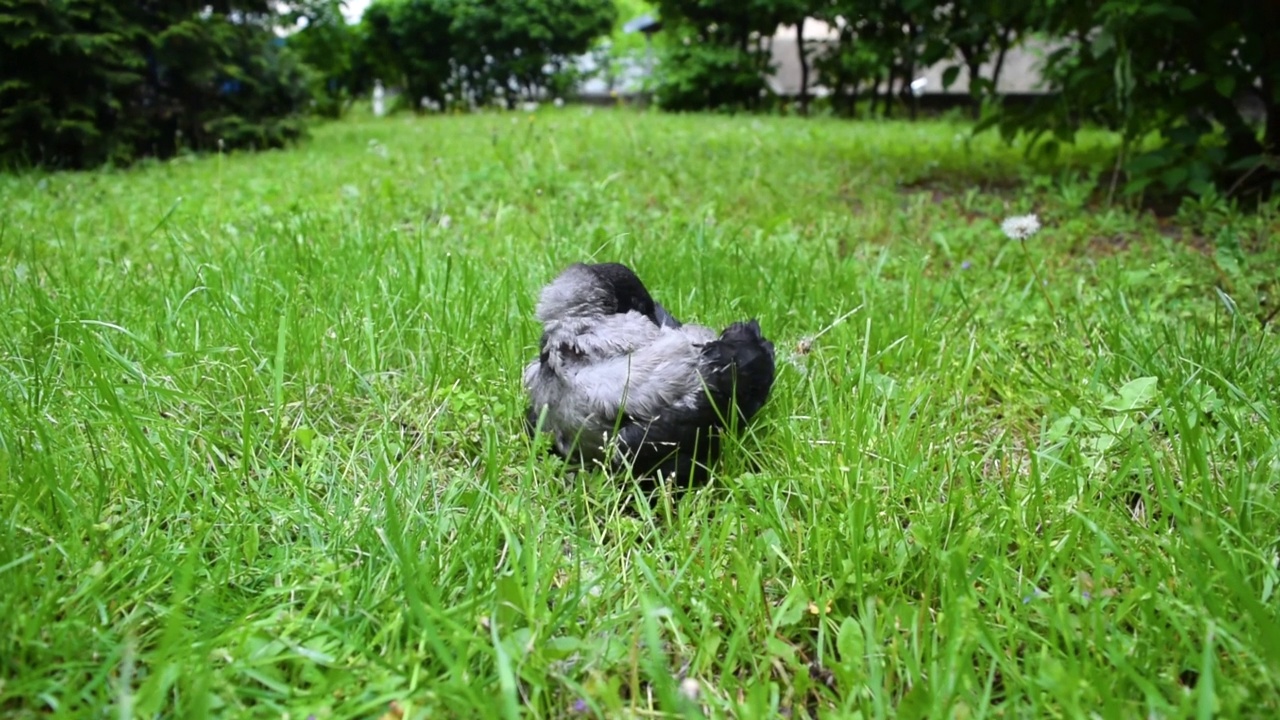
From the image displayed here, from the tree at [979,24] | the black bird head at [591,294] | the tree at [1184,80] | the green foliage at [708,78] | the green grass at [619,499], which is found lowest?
the green grass at [619,499]

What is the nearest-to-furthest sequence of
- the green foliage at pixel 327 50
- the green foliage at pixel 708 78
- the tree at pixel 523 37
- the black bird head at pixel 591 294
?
the black bird head at pixel 591 294
the green foliage at pixel 327 50
the green foliage at pixel 708 78
the tree at pixel 523 37

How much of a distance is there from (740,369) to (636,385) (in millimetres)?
265

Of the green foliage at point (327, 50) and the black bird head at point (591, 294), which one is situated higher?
the green foliage at point (327, 50)

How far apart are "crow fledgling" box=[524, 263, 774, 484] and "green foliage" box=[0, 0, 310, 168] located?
5.91m

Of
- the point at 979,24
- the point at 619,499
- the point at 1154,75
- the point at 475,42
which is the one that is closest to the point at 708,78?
the point at 475,42

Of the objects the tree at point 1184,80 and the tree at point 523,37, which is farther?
the tree at point 523,37

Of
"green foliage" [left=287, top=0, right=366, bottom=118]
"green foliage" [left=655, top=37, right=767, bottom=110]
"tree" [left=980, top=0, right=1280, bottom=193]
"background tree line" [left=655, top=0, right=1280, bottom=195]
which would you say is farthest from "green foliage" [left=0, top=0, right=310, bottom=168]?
"green foliage" [left=655, top=37, right=767, bottom=110]

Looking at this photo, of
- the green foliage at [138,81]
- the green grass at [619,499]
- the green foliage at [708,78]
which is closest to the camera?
the green grass at [619,499]

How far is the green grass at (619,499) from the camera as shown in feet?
4.53

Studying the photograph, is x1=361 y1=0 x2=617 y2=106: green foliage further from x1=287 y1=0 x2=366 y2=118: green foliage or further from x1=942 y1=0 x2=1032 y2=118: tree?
x1=942 y1=0 x2=1032 y2=118: tree

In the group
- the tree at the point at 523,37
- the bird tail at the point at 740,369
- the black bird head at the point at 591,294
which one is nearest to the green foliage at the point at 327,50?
the tree at the point at 523,37

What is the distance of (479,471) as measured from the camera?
218 centimetres

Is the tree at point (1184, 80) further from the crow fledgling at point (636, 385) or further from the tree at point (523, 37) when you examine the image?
the tree at point (523, 37)

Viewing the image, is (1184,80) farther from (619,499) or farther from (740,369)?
(619,499)
